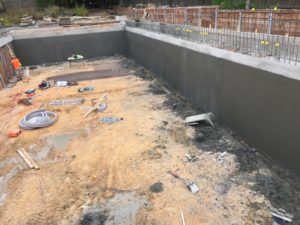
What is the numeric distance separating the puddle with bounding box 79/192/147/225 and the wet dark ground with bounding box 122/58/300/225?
170 cm

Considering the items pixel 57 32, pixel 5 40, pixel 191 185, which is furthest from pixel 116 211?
pixel 57 32

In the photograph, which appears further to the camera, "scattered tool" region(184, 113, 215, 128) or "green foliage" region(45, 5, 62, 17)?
"green foliage" region(45, 5, 62, 17)

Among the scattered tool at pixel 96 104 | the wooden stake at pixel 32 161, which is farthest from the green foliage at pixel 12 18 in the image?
the wooden stake at pixel 32 161

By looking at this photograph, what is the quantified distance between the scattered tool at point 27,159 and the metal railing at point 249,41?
597 centimetres

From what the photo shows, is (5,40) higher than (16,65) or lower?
higher

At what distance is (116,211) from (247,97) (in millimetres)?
4121

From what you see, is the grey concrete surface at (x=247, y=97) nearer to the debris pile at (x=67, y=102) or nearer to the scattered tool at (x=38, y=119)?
the debris pile at (x=67, y=102)

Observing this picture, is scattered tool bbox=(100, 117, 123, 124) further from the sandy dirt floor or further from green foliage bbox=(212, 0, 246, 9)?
green foliage bbox=(212, 0, 246, 9)

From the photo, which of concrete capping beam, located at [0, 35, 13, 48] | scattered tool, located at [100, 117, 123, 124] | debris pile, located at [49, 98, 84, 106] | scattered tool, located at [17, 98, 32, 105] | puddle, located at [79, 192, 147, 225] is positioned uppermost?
concrete capping beam, located at [0, 35, 13, 48]

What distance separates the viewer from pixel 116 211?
5.31m

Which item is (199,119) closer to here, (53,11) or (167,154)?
(167,154)

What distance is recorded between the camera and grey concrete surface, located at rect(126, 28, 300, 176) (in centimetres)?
580

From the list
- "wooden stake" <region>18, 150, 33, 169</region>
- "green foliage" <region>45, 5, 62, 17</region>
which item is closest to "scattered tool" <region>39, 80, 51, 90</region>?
"wooden stake" <region>18, 150, 33, 169</region>

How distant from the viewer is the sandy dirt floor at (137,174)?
5211 mm
